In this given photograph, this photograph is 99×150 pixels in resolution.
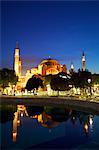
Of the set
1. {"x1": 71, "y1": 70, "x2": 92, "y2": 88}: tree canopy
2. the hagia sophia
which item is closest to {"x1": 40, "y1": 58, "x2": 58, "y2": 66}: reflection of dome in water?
the hagia sophia

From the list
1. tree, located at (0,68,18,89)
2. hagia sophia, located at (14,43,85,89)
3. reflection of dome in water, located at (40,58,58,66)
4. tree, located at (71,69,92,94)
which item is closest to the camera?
tree, located at (71,69,92,94)

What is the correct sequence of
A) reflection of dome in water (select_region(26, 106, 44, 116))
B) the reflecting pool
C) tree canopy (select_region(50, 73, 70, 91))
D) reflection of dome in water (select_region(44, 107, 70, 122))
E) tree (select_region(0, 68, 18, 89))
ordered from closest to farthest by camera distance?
1. the reflecting pool
2. reflection of dome in water (select_region(44, 107, 70, 122))
3. reflection of dome in water (select_region(26, 106, 44, 116))
4. tree (select_region(0, 68, 18, 89))
5. tree canopy (select_region(50, 73, 70, 91))

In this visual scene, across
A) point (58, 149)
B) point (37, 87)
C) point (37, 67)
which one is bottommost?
point (58, 149)

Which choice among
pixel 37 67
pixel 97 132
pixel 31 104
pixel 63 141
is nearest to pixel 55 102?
pixel 31 104

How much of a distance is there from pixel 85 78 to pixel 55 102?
1223 cm

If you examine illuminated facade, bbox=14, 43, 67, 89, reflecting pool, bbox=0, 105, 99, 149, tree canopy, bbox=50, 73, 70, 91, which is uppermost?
illuminated facade, bbox=14, 43, 67, 89

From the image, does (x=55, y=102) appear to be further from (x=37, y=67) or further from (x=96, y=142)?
(x=37, y=67)

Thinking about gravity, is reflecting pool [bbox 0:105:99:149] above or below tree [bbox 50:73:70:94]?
below

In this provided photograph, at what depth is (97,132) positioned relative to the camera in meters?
22.0

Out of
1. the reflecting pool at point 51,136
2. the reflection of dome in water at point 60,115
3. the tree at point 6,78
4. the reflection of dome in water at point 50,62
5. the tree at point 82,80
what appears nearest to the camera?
the reflecting pool at point 51,136

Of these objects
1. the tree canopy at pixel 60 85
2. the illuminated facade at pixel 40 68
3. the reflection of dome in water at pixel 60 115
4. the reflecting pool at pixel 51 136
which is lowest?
the reflecting pool at pixel 51 136

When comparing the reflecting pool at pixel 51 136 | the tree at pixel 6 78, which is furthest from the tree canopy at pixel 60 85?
the reflecting pool at pixel 51 136

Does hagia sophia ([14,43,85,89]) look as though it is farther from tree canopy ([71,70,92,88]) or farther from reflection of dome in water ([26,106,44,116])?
reflection of dome in water ([26,106,44,116])

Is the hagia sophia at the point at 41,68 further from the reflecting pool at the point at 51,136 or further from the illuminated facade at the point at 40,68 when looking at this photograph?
the reflecting pool at the point at 51,136
